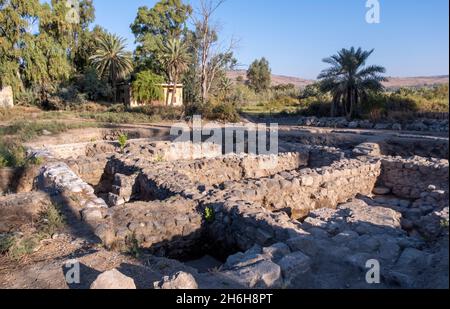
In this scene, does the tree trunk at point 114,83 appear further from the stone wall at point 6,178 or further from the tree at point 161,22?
the stone wall at point 6,178

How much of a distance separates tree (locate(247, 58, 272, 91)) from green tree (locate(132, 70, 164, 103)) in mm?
20216

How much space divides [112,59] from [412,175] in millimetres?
25044

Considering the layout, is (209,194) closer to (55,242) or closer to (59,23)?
(55,242)

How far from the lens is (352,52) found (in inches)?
704

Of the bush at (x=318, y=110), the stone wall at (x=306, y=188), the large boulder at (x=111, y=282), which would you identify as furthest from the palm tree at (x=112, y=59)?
the large boulder at (x=111, y=282)

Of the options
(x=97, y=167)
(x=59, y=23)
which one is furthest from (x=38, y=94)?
(x=97, y=167)

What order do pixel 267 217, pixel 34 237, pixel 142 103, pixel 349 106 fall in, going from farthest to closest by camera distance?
pixel 142 103
pixel 349 106
pixel 267 217
pixel 34 237

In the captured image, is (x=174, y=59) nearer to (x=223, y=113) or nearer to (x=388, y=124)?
(x=223, y=113)

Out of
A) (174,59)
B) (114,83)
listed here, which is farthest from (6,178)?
(114,83)

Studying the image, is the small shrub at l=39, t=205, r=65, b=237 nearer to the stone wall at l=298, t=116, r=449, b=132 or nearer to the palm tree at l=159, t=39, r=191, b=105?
the stone wall at l=298, t=116, r=449, b=132

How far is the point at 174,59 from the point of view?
25953mm

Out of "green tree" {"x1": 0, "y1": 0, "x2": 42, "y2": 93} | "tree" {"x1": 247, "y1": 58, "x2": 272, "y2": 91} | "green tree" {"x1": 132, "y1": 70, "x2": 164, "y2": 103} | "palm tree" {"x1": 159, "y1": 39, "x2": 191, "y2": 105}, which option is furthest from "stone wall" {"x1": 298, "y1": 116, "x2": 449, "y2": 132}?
"tree" {"x1": 247, "y1": 58, "x2": 272, "y2": 91}

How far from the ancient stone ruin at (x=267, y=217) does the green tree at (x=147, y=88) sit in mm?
17328

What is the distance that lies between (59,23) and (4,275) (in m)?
25.9
